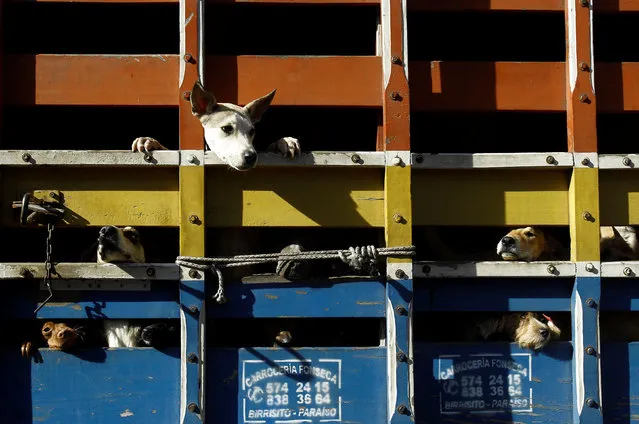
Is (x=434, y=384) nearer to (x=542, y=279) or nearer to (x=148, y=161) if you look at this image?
(x=542, y=279)

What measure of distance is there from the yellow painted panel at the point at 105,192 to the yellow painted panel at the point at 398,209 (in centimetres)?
124

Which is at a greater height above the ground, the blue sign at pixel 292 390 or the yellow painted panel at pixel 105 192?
the yellow painted panel at pixel 105 192

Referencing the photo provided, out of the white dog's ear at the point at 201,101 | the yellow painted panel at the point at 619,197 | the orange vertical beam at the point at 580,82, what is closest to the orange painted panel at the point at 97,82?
the white dog's ear at the point at 201,101

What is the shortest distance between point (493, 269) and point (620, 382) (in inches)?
39.4

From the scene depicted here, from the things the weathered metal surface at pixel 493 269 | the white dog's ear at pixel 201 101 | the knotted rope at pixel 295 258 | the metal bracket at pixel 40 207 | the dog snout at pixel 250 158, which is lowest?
the weathered metal surface at pixel 493 269

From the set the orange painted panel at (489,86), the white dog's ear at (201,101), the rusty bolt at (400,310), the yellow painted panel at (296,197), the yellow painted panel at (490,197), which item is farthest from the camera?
the orange painted panel at (489,86)

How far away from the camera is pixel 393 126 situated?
4.97m

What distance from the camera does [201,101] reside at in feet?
16.0

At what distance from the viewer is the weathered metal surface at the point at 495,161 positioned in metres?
5.03

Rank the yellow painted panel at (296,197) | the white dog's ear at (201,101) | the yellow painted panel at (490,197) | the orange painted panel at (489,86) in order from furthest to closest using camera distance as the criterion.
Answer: the orange painted panel at (489,86) → the yellow painted panel at (490,197) → the yellow painted panel at (296,197) → the white dog's ear at (201,101)

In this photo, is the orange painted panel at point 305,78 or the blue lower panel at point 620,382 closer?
the blue lower panel at point 620,382

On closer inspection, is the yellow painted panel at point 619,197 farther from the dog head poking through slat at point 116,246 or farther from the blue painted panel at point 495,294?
the dog head poking through slat at point 116,246

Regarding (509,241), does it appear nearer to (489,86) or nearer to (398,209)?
(398,209)

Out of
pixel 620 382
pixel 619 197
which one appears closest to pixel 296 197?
pixel 619 197
